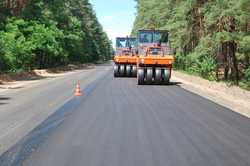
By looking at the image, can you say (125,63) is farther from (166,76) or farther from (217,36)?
(217,36)

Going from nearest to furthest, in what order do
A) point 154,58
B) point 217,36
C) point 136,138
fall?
point 136,138 < point 154,58 < point 217,36

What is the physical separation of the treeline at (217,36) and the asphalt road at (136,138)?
1461 centimetres

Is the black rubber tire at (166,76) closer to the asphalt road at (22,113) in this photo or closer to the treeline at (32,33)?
the asphalt road at (22,113)

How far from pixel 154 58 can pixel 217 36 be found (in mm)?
4980

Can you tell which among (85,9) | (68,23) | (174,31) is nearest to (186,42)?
(174,31)

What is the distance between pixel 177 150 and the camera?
10.4 meters

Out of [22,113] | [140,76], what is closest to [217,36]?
[140,76]

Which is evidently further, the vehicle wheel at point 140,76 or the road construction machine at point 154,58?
the vehicle wheel at point 140,76

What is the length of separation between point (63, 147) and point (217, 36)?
25.1 meters

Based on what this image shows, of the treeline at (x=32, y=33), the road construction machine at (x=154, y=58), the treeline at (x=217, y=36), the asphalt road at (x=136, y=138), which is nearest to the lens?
the asphalt road at (x=136, y=138)

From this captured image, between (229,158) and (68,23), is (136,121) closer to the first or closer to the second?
(229,158)

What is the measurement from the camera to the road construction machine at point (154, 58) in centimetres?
3266

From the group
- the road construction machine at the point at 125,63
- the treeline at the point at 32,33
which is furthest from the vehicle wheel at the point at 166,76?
the treeline at the point at 32,33

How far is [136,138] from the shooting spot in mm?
11859
